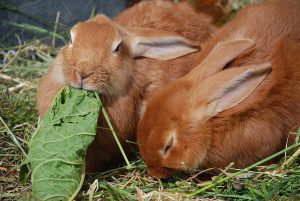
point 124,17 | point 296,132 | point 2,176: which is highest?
point 124,17

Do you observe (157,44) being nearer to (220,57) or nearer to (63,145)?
(220,57)

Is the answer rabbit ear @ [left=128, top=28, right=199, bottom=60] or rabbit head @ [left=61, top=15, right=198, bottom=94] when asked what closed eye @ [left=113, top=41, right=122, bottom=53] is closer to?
rabbit head @ [left=61, top=15, right=198, bottom=94]

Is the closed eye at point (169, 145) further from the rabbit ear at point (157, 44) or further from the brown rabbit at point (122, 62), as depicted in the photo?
the rabbit ear at point (157, 44)

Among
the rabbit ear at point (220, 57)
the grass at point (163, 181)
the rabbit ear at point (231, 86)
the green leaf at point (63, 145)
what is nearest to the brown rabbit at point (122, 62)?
the green leaf at point (63, 145)

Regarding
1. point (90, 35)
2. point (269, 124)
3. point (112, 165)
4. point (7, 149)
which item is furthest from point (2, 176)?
point (269, 124)

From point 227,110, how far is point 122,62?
737 millimetres

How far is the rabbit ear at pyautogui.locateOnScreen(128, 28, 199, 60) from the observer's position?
4410 millimetres

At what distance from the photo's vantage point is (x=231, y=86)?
3.92 m

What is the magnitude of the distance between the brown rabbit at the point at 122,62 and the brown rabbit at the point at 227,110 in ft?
0.99

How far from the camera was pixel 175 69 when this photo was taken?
4617mm

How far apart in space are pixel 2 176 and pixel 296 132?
6.35ft

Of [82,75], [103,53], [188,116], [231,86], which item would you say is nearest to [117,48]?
[103,53]

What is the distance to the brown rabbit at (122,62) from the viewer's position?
3973 mm

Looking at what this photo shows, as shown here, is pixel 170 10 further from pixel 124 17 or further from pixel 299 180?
pixel 299 180
